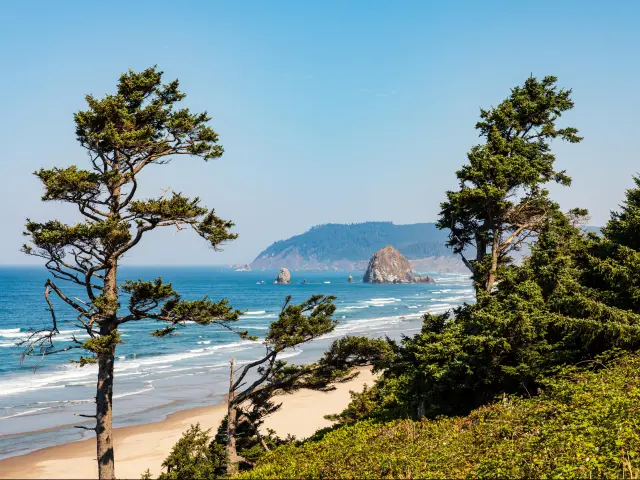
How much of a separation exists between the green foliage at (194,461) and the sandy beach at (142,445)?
6.99 metres

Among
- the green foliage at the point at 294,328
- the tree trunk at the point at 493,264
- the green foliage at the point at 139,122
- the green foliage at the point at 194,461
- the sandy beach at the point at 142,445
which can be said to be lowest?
the sandy beach at the point at 142,445

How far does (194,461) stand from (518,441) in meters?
8.59

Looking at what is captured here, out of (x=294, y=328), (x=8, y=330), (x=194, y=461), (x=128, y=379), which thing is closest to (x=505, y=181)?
(x=294, y=328)

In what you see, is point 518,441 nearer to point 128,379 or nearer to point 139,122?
point 139,122

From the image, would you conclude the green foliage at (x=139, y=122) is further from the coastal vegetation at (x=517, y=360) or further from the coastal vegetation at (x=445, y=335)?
the coastal vegetation at (x=517, y=360)

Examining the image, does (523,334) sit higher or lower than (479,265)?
lower

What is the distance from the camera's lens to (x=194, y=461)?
43.2 feet

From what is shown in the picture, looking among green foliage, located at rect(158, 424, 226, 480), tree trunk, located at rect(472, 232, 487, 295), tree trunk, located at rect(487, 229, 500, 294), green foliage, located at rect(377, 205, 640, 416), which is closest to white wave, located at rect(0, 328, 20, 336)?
green foliage, located at rect(158, 424, 226, 480)

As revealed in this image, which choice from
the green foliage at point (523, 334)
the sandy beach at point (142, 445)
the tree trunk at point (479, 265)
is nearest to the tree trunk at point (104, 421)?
the green foliage at point (523, 334)

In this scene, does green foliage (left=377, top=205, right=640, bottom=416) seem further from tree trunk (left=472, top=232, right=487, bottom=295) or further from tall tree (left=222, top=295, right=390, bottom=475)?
tall tree (left=222, top=295, right=390, bottom=475)

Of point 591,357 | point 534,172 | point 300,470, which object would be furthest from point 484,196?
point 300,470

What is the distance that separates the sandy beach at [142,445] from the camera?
1948cm

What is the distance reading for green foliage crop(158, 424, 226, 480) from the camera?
12773 millimetres

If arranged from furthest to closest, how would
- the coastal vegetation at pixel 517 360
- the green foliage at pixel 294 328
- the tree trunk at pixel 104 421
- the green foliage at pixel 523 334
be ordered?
1. the green foliage at pixel 294 328
2. the tree trunk at pixel 104 421
3. the green foliage at pixel 523 334
4. the coastal vegetation at pixel 517 360
